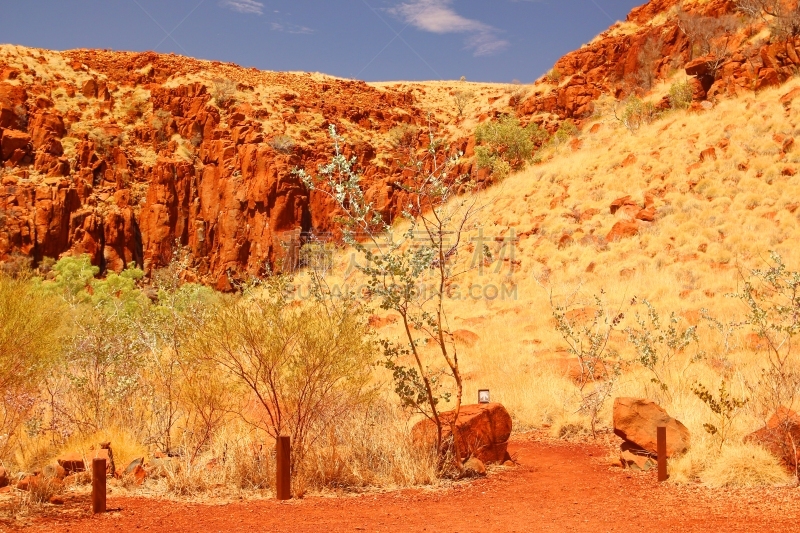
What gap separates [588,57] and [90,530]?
37.9 meters

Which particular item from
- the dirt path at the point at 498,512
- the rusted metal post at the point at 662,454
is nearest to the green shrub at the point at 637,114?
the rusted metal post at the point at 662,454

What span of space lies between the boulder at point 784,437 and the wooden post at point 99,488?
6.46 m

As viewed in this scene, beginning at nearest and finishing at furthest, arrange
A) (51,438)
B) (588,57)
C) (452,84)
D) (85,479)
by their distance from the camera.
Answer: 1. (85,479)
2. (51,438)
3. (588,57)
4. (452,84)

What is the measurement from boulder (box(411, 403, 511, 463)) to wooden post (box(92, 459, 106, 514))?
3294 mm

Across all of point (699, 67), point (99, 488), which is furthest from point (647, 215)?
point (99, 488)

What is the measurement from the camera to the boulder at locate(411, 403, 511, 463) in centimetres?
736

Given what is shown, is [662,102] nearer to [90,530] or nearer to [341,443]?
[341,443]

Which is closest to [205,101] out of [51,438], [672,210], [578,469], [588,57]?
[588,57]

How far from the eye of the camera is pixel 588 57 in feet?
123

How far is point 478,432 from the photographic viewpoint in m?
7.46

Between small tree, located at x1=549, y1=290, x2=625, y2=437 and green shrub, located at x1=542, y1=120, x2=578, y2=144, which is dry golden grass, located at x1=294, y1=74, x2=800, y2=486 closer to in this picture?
small tree, located at x1=549, y1=290, x2=625, y2=437

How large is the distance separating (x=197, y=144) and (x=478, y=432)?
108 ft

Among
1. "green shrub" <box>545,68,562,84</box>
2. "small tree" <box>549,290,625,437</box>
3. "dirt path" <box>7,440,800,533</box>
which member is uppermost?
"green shrub" <box>545,68,562,84</box>

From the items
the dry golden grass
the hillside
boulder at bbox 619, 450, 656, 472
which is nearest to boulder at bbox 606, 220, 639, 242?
the hillside
